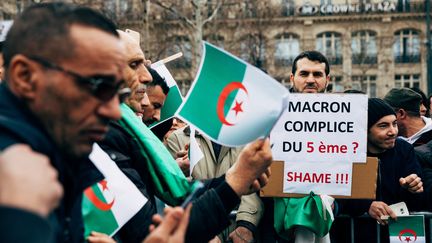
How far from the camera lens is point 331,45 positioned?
47.0 metres

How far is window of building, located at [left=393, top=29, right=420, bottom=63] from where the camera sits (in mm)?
47000

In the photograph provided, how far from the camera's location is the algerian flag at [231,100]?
2717 mm

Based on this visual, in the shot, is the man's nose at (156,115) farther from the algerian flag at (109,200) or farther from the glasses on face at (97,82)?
the glasses on face at (97,82)

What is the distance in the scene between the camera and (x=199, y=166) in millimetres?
5016

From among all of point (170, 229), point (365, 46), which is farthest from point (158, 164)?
point (365, 46)

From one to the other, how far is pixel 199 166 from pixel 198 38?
21.4 meters

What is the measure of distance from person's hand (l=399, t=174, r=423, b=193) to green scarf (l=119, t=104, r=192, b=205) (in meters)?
2.39

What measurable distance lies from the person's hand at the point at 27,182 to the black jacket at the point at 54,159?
222 mm

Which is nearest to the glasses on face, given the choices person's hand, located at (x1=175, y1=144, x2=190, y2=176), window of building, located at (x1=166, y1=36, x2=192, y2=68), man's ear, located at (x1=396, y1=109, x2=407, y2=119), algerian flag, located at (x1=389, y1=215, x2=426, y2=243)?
person's hand, located at (x1=175, y1=144, x2=190, y2=176)

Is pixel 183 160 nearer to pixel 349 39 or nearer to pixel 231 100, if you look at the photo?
pixel 231 100

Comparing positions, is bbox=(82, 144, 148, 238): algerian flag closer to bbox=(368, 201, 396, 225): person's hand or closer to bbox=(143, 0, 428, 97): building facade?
bbox=(368, 201, 396, 225): person's hand

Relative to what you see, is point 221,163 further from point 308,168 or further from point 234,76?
point 234,76

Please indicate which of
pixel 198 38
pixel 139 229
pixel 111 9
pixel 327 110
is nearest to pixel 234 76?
pixel 139 229

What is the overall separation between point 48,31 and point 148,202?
114cm
